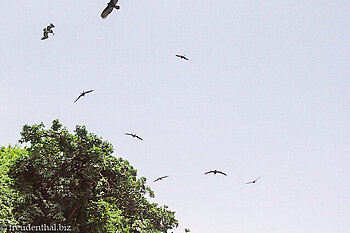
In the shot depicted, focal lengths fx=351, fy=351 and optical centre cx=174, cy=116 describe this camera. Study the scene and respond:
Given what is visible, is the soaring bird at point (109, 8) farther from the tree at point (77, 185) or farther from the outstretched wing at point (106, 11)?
the tree at point (77, 185)

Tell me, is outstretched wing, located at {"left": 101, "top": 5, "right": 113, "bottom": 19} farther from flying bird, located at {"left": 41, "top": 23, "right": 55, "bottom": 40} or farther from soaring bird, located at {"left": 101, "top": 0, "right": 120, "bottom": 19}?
flying bird, located at {"left": 41, "top": 23, "right": 55, "bottom": 40}

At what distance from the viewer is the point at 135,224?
1866 centimetres

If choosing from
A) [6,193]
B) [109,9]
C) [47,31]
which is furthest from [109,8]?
[6,193]

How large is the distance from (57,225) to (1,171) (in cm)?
370

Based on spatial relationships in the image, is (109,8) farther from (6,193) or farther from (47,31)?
(6,193)

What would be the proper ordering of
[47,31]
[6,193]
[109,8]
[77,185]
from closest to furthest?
Result: 1. [109,8]
2. [47,31]
3. [6,193]
4. [77,185]

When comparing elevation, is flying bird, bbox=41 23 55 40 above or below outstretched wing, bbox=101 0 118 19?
above

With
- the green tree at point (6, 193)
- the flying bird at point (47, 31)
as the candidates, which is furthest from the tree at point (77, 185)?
the flying bird at point (47, 31)

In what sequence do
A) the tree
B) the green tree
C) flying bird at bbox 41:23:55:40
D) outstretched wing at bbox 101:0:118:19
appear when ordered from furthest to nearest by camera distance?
the tree < the green tree < flying bird at bbox 41:23:55:40 < outstretched wing at bbox 101:0:118:19

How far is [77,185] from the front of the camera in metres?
17.8

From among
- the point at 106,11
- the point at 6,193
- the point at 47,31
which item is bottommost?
the point at 6,193

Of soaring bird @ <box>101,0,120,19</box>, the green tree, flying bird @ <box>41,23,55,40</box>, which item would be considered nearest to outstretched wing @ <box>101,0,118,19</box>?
soaring bird @ <box>101,0,120,19</box>

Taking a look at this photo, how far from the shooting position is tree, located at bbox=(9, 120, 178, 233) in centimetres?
1695

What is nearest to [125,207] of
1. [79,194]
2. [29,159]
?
[79,194]
